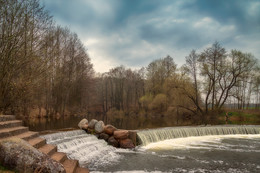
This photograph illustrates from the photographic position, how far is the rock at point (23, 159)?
447 centimetres

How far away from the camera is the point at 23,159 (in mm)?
4543

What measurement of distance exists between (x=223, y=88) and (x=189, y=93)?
202 inches

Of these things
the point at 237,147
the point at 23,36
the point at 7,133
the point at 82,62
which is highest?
the point at 82,62

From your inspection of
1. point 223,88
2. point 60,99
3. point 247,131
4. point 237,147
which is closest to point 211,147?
point 237,147

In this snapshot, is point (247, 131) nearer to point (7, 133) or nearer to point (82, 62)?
point (7, 133)

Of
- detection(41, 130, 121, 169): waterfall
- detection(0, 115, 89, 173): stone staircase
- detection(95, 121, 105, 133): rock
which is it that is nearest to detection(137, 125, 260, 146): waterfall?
detection(95, 121, 105, 133): rock

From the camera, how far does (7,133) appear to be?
6238mm

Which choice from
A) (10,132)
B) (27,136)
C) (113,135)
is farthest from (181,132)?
(10,132)

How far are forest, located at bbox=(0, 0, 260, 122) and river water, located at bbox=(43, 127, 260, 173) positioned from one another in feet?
13.3

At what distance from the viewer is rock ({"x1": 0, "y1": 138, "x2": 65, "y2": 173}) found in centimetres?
447

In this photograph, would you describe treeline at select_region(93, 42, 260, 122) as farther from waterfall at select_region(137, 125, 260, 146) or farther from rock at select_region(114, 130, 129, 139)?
rock at select_region(114, 130, 129, 139)

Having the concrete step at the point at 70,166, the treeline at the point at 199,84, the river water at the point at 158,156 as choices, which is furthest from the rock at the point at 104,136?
the treeline at the point at 199,84

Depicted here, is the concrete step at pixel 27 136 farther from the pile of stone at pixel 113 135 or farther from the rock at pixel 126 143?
the rock at pixel 126 143

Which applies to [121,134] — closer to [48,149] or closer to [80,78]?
[48,149]
